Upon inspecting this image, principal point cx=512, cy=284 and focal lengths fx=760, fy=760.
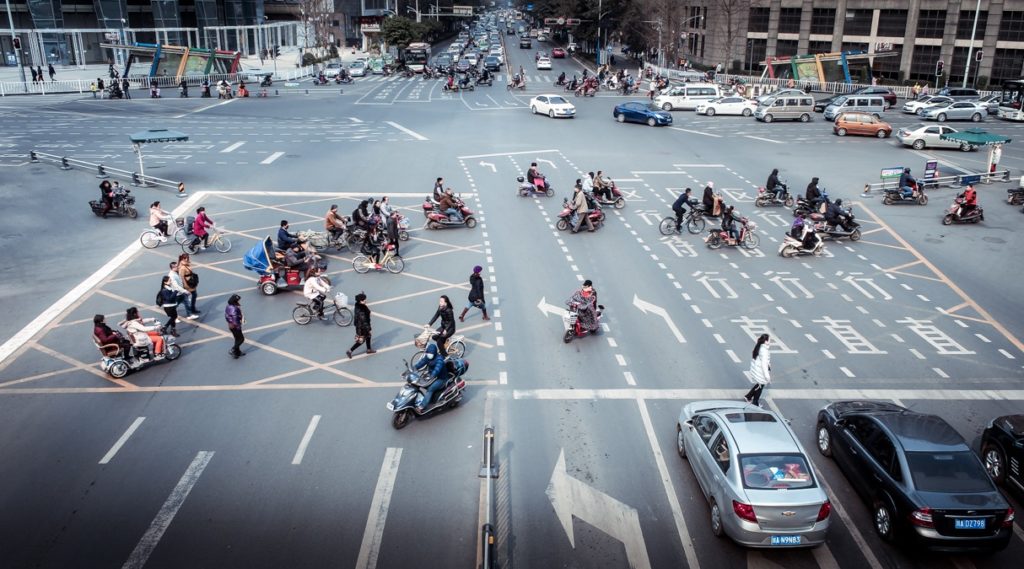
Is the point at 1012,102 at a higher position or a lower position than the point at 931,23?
lower

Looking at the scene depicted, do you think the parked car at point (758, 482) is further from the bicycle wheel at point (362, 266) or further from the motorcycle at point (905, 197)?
the motorcycle at point (905, 197)

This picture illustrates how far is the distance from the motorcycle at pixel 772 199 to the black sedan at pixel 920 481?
55.1 ft

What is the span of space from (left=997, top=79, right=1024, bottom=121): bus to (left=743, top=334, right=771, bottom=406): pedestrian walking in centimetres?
4479

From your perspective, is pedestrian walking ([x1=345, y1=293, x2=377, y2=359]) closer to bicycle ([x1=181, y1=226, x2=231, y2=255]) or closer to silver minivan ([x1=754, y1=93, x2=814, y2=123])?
bicycle ([x1=181, y1=226, x2=231, y2=255])

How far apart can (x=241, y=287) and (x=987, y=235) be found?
23.3m

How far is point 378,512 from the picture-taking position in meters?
11.1

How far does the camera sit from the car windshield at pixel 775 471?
10305mm

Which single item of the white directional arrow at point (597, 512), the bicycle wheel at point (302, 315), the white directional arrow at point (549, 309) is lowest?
the white directional arrow at point (597, 512)

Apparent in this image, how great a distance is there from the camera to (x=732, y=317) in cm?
1830

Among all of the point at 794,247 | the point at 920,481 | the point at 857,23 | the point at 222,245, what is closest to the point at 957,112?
the point at 857,23

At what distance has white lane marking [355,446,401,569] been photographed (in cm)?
1019

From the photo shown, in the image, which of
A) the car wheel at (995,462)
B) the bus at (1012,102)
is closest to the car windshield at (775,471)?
the car wheel at (995,462)

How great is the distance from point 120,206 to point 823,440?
23146mm

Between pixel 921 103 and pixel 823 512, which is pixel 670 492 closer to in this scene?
pixel 823 512
